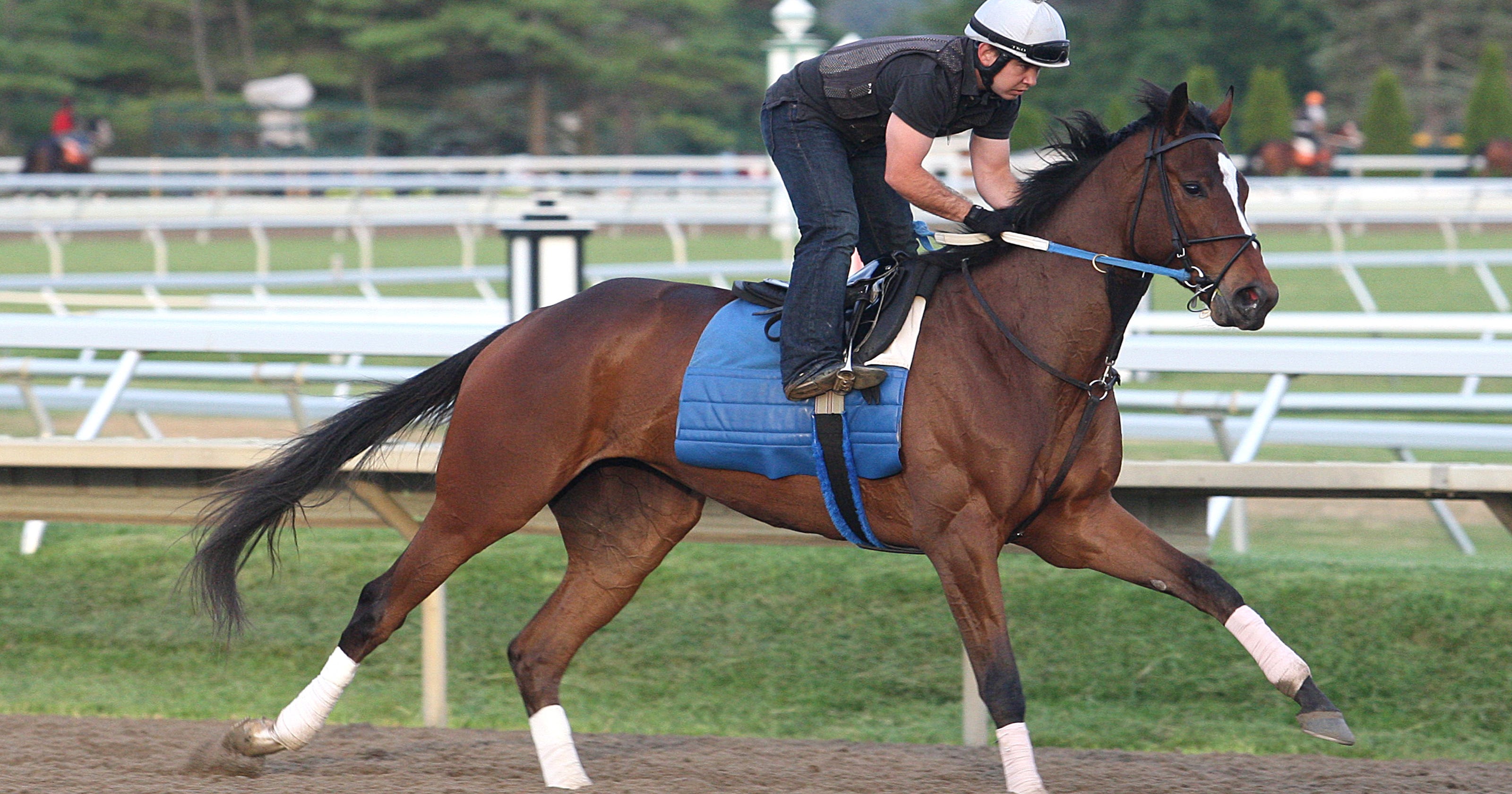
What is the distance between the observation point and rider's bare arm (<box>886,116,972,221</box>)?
3609 mm

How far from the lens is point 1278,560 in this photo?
18.2ft

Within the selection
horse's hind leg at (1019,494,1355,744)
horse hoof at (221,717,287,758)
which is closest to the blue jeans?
horse's hind leg at (1019,494,1355,744)

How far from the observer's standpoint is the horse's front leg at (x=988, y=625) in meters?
3.47

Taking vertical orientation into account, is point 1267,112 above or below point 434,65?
above

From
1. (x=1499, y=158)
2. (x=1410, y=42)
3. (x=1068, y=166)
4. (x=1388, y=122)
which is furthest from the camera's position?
(x=1410, y=42)

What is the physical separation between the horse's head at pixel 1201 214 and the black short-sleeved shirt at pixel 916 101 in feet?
1.03

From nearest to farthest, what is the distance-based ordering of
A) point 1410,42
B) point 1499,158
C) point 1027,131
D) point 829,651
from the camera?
point 829,651
point 1027,131
point 1499,158
point 1410,42

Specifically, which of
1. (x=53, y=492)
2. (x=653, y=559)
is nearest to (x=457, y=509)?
(x=653, y=559)

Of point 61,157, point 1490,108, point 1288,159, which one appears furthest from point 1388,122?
point 61,157

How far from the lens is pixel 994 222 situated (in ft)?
12.3

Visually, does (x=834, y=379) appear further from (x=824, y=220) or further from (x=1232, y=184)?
(x=1232, y=184)

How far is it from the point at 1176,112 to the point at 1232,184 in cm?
18

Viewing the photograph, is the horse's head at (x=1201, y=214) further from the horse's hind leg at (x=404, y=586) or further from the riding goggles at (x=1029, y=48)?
the horse's hind leg at (x=404, y=586)

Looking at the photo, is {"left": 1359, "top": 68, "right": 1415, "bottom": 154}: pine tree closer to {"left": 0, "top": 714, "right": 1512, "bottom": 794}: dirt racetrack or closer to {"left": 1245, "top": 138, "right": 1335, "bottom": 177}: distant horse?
{"left": 1245, "top": 138, "right": 1335, "bottom": 177}: distant horse
